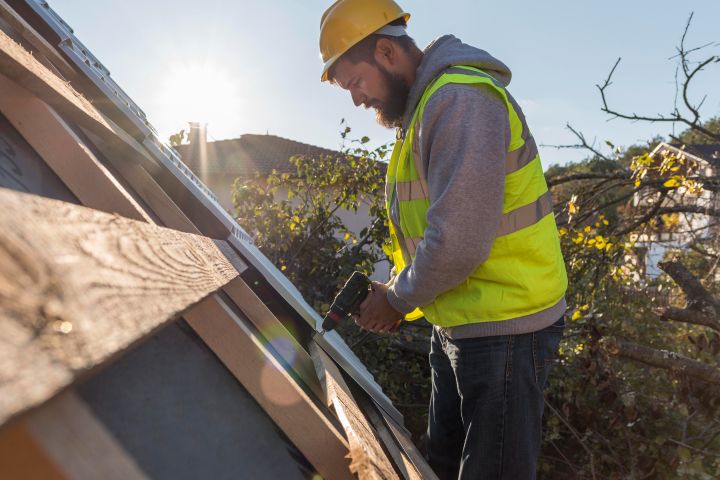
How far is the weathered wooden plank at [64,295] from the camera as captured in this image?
1.37 ft

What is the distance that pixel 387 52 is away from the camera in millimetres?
2277

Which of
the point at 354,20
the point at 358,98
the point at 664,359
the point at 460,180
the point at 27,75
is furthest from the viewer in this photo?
the point at 664,359

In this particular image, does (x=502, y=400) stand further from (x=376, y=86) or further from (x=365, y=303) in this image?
(x=376, y=86)

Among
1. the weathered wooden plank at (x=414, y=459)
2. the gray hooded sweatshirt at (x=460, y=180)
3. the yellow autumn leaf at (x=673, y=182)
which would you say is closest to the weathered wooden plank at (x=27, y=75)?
the gray hooded sweatshirt at (x=460, y=180)

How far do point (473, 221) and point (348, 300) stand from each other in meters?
0.88

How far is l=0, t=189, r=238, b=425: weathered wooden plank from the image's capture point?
1.37 ft

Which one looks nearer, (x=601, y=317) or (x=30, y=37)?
(x=30, y=37)

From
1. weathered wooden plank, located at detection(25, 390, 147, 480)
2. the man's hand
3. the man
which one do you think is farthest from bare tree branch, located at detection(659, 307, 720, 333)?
weathered wooden plank, located at detection(25, 390, 147, 480)

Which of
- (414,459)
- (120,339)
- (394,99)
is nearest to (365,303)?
(414,459)

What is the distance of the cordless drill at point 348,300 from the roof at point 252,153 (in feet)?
73.9

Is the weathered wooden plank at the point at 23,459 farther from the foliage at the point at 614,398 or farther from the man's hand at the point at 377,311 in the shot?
the foliage at the point at 614,398

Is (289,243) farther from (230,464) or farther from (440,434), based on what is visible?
(230,464)

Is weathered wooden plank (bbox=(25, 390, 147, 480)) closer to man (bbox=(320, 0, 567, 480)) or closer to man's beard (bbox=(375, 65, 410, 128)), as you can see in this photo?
man (bbox=(320, 0, 567, 480))

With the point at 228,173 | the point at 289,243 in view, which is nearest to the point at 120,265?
the point at 289,243
